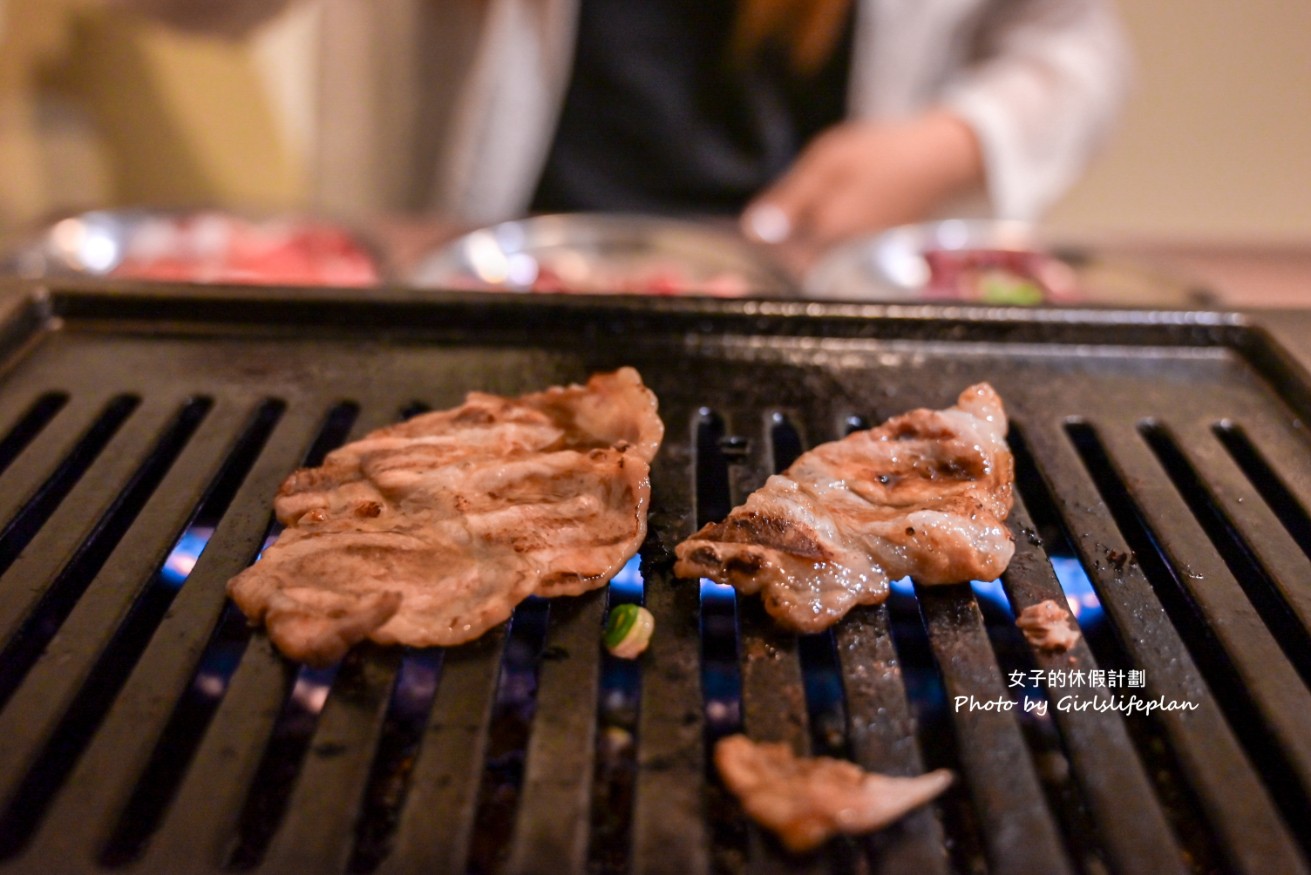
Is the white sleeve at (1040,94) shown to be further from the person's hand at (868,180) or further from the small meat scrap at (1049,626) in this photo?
the small meat scrap at (1049,626)

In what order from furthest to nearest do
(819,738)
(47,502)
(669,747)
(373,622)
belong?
(47,502) → (819,738) → (373,622) → (669,747)

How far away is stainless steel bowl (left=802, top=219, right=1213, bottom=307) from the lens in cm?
304

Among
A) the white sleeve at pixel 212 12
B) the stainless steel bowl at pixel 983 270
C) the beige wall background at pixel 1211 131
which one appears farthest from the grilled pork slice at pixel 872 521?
the beige wall background at pixel 1211 131

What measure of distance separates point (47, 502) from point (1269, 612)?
198cm

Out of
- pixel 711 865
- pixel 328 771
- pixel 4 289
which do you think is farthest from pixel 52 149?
pixel 711 865

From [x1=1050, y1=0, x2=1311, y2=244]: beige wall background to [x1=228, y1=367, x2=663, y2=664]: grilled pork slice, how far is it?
476cm

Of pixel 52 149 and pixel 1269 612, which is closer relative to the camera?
pixel 1269 612

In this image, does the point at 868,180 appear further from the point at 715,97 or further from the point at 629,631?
the point at 629,631

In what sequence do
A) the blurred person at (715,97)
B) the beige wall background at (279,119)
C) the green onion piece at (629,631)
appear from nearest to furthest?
the green onion piece at (629,631) < the blurred person at (715,97) < the beige wall background at (279,119)

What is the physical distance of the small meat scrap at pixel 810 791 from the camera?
103cm

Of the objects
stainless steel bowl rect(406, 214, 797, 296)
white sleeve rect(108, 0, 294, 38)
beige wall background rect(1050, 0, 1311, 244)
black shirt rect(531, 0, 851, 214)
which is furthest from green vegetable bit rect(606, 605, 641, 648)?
beige wall background rect(1050, 0, 1311, 244)

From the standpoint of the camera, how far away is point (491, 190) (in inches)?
157

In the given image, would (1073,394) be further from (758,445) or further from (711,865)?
(711,865)

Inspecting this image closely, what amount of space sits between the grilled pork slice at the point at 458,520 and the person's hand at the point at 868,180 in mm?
2057
